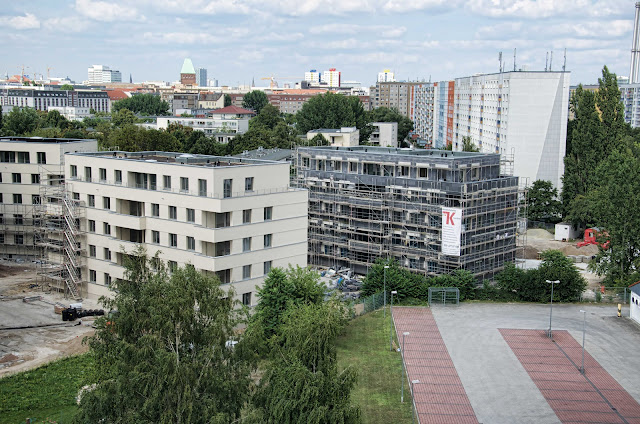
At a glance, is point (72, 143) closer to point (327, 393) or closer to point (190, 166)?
point (190, 166)

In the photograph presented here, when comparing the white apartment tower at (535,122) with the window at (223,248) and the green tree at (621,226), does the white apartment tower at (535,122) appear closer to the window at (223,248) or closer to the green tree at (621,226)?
the green tree at (621,226)

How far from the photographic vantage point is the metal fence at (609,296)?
53250 millimetres

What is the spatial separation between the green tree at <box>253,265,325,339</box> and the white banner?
1303 centimetres

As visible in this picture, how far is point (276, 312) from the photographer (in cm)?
4369

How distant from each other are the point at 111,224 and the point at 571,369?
33040 mm

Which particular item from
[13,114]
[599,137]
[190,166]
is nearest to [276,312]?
[190,166]

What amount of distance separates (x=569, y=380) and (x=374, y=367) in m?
10.7

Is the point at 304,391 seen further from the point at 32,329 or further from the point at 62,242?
the point at 62,242

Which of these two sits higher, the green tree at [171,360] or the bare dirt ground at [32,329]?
the green tree at [171,360]

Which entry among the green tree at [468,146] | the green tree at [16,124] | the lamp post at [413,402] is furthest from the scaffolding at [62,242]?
the green tree at [16,124]

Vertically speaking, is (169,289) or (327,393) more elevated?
(169,289)

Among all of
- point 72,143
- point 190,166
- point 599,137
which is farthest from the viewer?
point 599,137

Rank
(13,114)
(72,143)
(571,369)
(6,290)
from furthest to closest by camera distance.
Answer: (13,114), (72,143), (6,290), (571,369)

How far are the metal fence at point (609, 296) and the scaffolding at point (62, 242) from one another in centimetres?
3890
